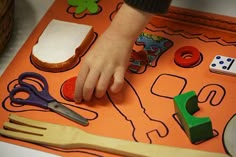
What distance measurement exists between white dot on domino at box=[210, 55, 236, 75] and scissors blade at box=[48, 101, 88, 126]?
174 millimetres

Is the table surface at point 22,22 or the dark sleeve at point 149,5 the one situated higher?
the dark sleeve at point 149,5

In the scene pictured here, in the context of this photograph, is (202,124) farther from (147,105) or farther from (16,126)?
(16,126)

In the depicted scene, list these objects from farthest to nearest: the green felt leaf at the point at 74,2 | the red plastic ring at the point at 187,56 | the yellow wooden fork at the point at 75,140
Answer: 1. the green felt leaf at the point at 74,2
2. the red plastic ring at the point at 187,56
3. the yellow wooden fork at the point at 75,140

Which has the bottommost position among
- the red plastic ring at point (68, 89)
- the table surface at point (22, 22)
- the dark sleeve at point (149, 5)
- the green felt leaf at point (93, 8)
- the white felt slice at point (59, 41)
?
the table surface at point (22, 22)

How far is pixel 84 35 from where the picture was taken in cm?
60

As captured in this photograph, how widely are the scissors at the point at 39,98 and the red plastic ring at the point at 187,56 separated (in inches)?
5.8

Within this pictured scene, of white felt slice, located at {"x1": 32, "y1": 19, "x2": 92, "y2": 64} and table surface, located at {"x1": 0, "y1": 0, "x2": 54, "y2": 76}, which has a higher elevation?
white felt slice, located at {"x1": 32, "y1": 19, "x2": 92, "y2": 64}

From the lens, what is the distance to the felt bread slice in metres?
0.57

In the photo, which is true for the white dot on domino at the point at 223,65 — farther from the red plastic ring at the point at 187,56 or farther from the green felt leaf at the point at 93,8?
the green felt leaf at the point at 93,8

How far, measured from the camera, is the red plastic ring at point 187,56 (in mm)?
558

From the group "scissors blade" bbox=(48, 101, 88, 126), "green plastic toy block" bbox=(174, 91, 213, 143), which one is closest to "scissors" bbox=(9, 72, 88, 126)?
"scissors blade" bbox=(48, 101, 88, 126)

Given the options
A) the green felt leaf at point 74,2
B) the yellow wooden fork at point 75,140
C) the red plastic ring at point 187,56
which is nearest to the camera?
the yellow wooden fork at point 75,140

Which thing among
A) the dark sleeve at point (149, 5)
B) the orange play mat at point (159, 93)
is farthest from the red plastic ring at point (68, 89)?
the dark sleeve at point (149, 5)

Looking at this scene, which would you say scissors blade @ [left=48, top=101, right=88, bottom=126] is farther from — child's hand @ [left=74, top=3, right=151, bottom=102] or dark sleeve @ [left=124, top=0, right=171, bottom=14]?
dark sleeve @ [left=124, top=0, right=171, bottom=14]
